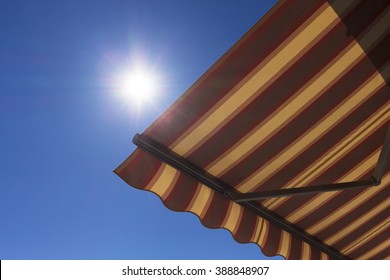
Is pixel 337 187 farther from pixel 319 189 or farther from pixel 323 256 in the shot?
pixel 323 256

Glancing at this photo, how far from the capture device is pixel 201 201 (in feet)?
8.94

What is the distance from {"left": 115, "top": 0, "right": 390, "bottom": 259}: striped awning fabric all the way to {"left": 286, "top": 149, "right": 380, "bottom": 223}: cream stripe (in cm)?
1

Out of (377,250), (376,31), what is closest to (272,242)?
(377,250)

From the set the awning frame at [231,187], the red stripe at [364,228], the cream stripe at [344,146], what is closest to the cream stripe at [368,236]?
the red stripe at [364,228]

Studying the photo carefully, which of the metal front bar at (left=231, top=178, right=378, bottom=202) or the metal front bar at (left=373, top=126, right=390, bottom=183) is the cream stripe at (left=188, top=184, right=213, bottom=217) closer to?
the metal front bar at (left=231, top=178, right=378, bottom=202)

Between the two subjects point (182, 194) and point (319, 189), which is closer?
point (319, 189)

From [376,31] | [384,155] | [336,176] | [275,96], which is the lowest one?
[384,155]

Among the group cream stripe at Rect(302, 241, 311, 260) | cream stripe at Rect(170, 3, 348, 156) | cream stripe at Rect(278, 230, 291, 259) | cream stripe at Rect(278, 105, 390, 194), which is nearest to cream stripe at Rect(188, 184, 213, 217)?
cream stripe at Rect(170, 3, 348, 156)

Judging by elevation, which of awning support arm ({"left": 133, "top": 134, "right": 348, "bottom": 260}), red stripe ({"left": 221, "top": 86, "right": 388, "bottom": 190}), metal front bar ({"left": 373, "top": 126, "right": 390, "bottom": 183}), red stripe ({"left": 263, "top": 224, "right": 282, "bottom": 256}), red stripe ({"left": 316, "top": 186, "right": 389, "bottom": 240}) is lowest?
red stripe ({"left": 263, "top": 224, "right": 282, "bottom": 256})

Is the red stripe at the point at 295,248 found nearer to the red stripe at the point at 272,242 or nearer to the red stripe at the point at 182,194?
the red stripe at the point at 272,242

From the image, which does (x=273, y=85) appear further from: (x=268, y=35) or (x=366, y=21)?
(x=366, y=21)

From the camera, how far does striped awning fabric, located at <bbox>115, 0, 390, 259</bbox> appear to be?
2209 millimetres

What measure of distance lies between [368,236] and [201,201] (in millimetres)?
2459
